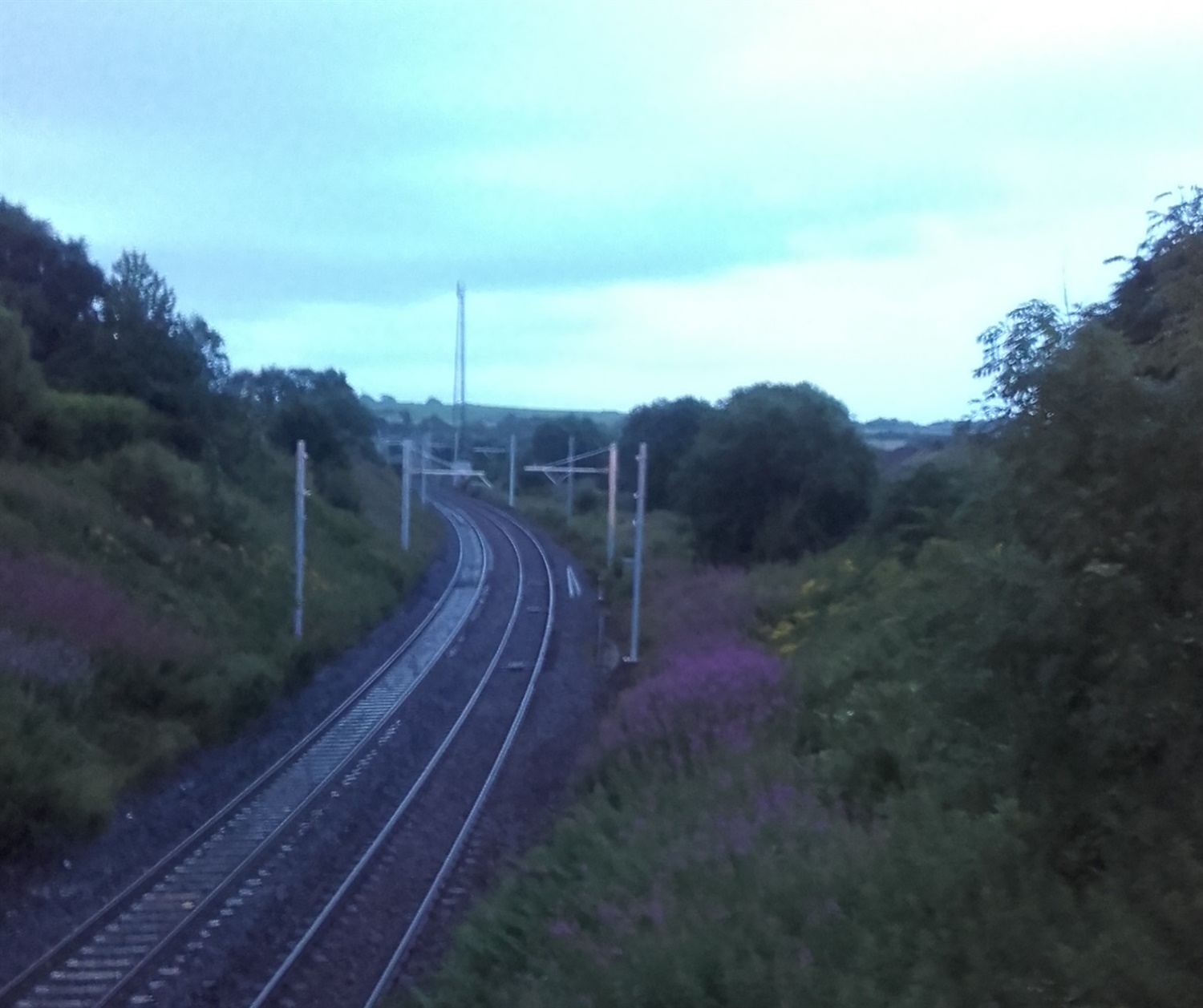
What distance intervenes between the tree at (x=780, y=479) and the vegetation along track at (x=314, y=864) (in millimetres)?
14303

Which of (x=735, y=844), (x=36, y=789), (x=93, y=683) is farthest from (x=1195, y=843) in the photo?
(x=93, y=683)

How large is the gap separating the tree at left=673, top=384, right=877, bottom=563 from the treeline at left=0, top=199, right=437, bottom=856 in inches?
397

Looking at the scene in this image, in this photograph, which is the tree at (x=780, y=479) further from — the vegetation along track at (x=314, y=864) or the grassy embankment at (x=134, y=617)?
the vegetation along track at (x=314, y=864)

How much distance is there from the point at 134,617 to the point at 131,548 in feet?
14.9

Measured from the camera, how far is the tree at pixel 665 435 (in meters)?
59.8

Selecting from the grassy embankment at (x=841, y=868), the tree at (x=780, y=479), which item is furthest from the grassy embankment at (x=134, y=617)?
the tree at (x=780, y=479)

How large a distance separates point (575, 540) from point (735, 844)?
44.3 meters

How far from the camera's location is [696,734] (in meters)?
14.8

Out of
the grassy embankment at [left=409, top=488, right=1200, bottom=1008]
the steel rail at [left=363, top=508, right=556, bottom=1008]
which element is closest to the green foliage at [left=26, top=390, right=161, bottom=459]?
the steel rail at [left=363, top=508, right=556, bottom=1008]

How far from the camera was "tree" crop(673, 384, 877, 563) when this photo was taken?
36438 millimetres

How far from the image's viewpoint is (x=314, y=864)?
1323cm

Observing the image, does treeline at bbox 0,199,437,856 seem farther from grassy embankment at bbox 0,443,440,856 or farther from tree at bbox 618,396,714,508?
tree at bbox 618,396,714,508

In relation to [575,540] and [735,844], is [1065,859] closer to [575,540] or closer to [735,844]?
[735,844]

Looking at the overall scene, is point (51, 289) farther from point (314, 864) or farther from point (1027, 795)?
point (1027, 795)
